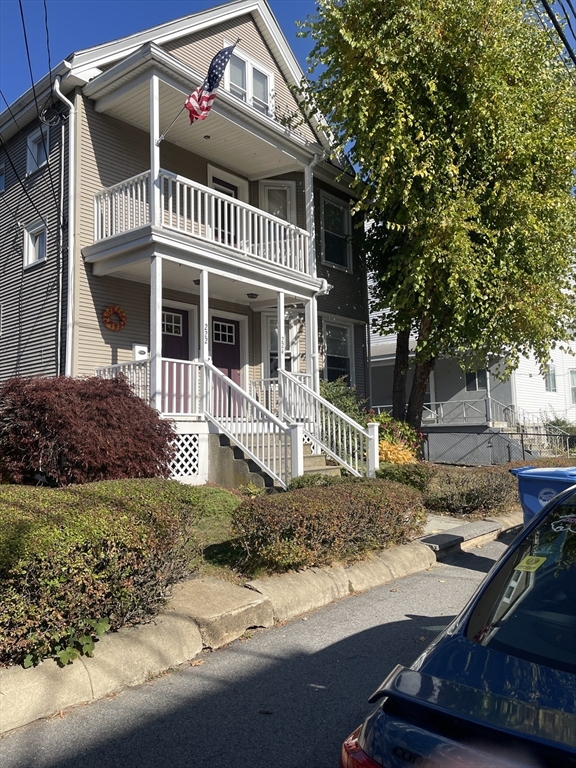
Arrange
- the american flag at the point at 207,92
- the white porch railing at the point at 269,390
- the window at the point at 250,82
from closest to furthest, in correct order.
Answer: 1. the american flag at the point at 207,92
2. the white porch railing at the point at 269,390
3. the window at the point at 250,82

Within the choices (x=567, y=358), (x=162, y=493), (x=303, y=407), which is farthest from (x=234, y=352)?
(x=567, y=358)

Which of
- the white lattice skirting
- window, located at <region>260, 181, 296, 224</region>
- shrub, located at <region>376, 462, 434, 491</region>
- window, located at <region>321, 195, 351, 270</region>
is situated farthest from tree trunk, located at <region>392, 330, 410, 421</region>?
the white lattice skirting

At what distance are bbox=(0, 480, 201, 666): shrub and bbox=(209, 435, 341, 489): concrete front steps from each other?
17.1 ft

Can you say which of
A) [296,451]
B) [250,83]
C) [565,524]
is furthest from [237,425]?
[250,83]

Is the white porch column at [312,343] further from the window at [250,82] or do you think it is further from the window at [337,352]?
the window at [250,82]

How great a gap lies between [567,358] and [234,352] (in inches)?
729

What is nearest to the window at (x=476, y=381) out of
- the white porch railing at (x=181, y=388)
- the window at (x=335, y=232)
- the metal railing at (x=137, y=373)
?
the window at (x=335, y=232)

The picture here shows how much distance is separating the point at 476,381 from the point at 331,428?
1384 cm

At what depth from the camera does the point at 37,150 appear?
538 inches

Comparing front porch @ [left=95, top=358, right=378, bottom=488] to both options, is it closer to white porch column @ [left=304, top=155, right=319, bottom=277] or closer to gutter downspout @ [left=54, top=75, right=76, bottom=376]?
gutter downspout @ [left=54, top=75, right=76, bottom=376]

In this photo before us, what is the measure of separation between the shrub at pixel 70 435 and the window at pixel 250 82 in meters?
9.79

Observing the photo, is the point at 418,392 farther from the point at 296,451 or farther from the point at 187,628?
the point at 187,628

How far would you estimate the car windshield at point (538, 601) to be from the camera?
227 centimetres

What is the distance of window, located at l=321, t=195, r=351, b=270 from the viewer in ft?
57.6
